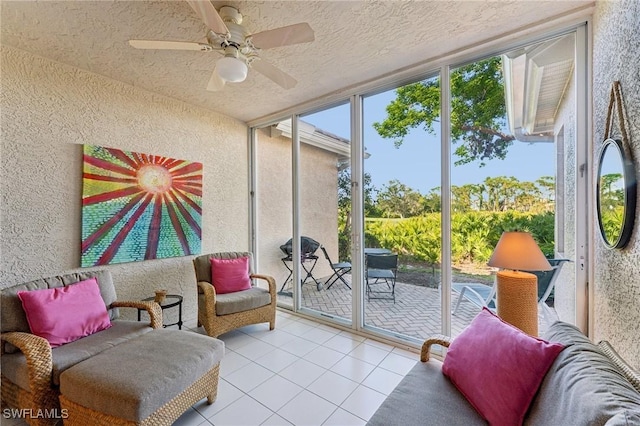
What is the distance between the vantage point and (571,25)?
204cm

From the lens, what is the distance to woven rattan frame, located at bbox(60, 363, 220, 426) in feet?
4.68

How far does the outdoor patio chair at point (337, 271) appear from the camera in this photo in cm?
334

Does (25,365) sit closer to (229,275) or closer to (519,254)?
(229,275)

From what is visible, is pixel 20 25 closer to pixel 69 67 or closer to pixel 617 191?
pixel 69 67

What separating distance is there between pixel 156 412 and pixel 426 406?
1.42 metres

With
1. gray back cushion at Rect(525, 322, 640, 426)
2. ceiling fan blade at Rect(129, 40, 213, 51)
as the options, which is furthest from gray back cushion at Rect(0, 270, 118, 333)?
gray back cushion at Rect(525, 322, 640, 426)

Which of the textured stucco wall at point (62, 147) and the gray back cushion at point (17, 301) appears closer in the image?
the gray back cushion at point (17, 301)

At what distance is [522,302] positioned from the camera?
6.06ft

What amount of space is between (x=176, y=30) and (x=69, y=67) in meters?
1.36

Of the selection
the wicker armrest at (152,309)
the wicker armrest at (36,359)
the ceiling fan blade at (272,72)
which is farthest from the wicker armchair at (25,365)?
the ceiling fan blade at (272,72)

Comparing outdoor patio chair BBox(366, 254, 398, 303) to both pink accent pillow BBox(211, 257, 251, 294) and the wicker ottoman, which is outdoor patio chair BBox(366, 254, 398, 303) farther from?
the wicker ottoman

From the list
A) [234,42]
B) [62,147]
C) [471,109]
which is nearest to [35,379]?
[62,147]

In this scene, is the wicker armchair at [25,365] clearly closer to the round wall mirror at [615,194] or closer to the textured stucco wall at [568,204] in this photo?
the round wall mirror at [615,194]

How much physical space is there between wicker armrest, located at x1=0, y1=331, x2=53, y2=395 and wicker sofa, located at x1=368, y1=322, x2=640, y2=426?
1.89 meters
